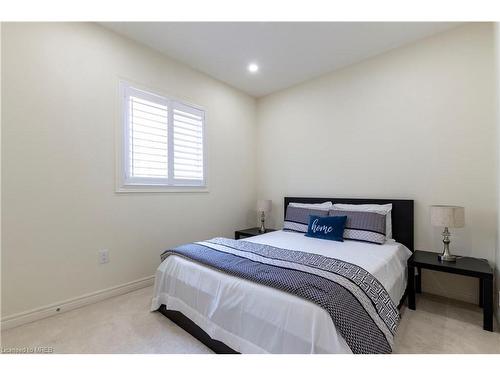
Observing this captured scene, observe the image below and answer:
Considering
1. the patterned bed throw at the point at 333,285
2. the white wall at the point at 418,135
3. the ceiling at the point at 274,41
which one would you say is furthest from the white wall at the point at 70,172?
the white wall at the point at 418,135

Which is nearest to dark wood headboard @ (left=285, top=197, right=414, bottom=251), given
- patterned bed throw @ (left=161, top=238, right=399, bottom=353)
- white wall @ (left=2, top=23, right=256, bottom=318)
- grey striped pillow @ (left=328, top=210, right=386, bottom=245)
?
grey striped pillow @ (left=328, top=210, right=386, bottom=245)

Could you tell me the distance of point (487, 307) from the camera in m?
1.81

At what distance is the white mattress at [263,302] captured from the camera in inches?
47.6

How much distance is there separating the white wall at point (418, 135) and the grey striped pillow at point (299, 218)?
0.46 metres

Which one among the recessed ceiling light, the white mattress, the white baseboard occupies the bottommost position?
the white baseboard

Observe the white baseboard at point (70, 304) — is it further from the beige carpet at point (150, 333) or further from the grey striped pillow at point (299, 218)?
the grey striped pillow at point (299, 218)

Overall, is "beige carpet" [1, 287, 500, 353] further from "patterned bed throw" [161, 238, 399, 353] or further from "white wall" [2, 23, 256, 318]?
"patterned bed throw" [161, 238, 399, 353]

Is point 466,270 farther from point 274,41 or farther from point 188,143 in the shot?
point 188,143

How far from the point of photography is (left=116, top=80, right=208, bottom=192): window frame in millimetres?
2510

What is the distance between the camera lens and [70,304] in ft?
7.08

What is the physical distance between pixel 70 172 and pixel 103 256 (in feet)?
2.91

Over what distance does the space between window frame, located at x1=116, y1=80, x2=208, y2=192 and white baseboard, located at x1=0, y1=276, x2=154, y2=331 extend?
104cm
